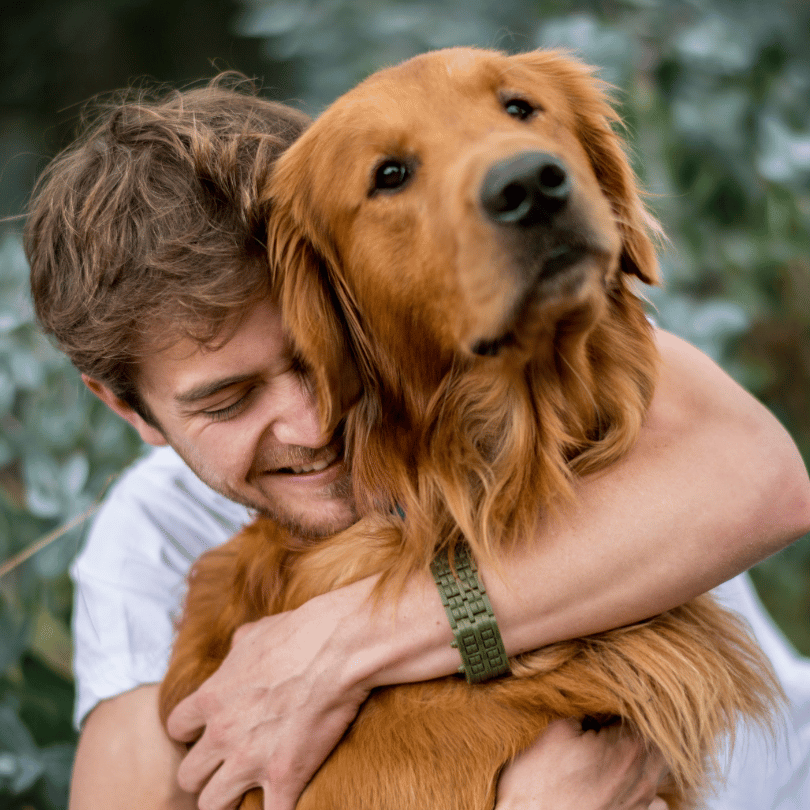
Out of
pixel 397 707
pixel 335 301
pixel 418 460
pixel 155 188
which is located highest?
pixel 155 188

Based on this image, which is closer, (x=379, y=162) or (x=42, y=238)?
→ (x=379, y=162)

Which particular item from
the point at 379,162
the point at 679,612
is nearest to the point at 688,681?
the point at 679,612

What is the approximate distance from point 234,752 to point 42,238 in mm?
1237

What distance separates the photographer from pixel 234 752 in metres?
1.65

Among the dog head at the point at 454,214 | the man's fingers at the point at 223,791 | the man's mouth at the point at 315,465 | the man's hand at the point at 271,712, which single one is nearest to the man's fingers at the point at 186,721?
the man's hand at the point at 271,712

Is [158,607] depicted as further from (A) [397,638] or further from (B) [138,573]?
(A) [397,638]

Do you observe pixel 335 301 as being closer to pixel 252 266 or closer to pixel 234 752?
pixel 252 266

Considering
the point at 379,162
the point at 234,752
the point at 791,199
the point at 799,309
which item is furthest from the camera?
the point at 799,309

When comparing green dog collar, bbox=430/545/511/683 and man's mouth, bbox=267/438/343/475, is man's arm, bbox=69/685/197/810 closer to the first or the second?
man's mouth, bbox=267/438/343/475

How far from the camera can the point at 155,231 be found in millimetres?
1657

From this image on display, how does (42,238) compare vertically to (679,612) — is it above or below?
above

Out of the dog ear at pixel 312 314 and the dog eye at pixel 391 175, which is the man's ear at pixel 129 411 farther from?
the dog eye at pixel 391 175

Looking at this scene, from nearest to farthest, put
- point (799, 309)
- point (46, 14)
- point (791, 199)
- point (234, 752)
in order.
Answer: point (234, 752) < point (46, 14) < point (791, 199) < point (799, 309)

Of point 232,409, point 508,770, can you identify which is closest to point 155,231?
point 232,409
